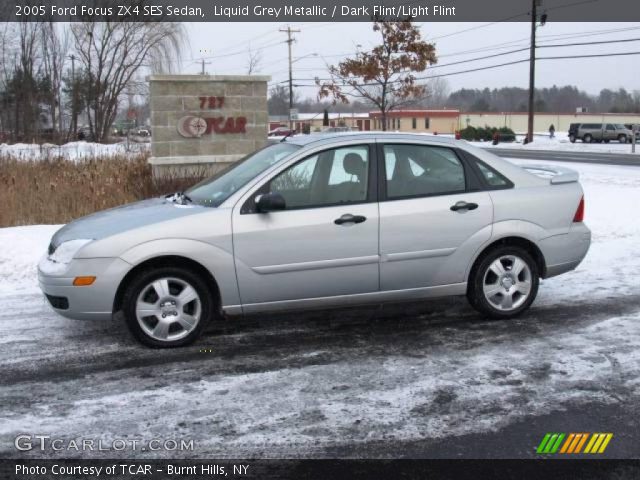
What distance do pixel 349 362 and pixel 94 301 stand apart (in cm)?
191

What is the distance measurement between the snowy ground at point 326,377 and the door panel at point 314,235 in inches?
17.9

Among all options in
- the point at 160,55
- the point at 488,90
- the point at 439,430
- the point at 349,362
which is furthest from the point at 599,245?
the point at 488,90

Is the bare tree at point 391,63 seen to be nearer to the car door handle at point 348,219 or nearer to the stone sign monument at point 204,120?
the stone sign monument at point 204,120

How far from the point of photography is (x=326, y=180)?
5.60 meters

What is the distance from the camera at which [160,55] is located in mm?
37531

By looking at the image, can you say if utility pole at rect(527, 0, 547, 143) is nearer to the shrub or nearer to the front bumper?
the shrub

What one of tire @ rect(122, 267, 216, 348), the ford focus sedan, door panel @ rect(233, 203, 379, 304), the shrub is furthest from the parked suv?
tire @ rect(122, 267, 216, 348)

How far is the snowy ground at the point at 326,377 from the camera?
3.92m

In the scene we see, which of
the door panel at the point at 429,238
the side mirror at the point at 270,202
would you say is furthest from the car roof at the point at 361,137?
the side mirror at the point at 270,202

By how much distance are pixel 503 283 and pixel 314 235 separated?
1.77m

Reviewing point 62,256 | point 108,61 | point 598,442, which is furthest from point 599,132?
point 598,442

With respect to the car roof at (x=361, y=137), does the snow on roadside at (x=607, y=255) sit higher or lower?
lower

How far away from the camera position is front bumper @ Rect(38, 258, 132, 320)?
16.7 feet

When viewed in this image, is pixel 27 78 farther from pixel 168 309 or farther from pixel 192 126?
pixel 168 309
